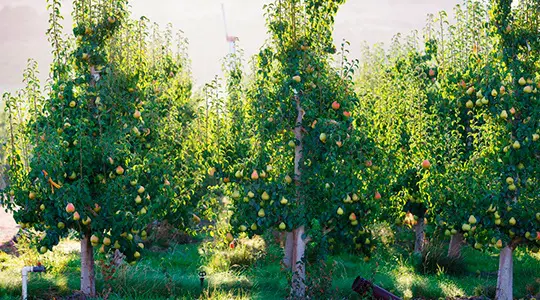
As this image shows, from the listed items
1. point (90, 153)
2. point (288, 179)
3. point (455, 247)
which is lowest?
point (455, 247)

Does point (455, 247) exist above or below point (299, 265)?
below

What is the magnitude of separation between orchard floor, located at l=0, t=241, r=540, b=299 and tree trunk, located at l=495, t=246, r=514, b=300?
452 mm

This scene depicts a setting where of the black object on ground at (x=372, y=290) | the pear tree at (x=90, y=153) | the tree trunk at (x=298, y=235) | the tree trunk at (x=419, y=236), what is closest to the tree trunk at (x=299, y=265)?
the tree trunk at (x=298, y=235)

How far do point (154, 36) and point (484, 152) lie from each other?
712cm

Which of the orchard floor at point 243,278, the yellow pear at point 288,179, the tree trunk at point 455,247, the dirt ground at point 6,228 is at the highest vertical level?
the yellow pear at point 288,179

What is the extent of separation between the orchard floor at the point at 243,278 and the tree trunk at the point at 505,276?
1.48 ft

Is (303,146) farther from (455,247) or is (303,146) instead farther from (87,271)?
(455,247)

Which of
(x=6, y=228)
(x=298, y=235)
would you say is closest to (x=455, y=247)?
(x=298, y=235)

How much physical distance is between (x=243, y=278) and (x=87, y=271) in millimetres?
2390

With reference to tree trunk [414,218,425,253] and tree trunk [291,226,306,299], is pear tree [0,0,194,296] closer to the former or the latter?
tree trunk [291,226,306,299]

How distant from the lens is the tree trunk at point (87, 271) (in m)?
8.56

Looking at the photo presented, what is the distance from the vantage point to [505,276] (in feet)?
30.3

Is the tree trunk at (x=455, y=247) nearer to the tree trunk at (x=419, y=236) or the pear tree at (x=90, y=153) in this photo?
the tree trunk at (x=419, y=236)

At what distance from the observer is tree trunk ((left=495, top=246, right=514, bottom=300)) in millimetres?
9188
